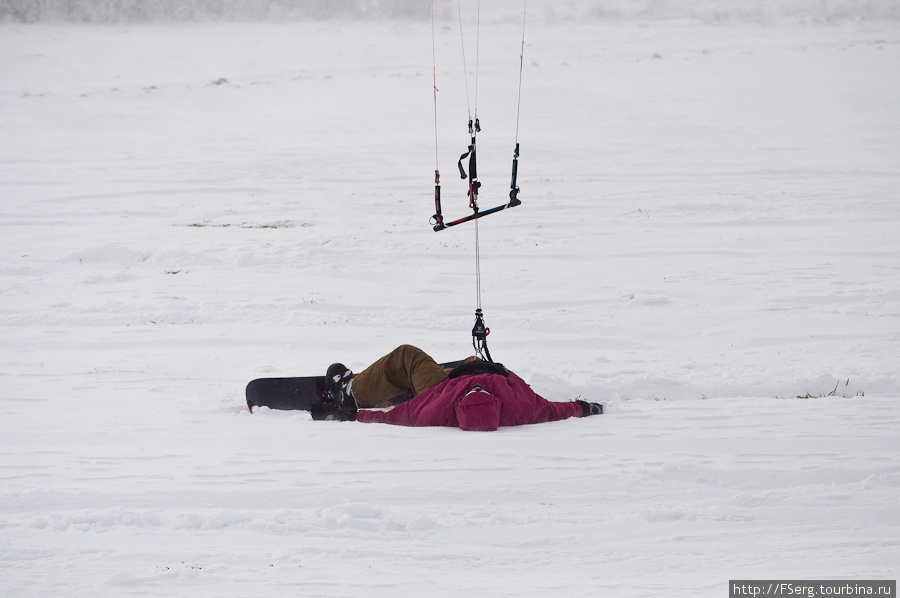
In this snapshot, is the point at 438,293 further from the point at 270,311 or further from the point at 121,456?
the point at 121,456

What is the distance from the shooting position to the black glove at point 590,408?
4.74 m

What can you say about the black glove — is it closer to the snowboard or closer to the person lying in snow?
the person lying in snow

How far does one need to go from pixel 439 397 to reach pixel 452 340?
200 cm

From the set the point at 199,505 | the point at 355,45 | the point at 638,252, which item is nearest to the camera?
the point at 199,505

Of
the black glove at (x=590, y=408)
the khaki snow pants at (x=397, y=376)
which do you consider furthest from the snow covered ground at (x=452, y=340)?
the khaki snow pants at (x=397, y=376)

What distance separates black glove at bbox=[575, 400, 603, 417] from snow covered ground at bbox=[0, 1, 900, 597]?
0.30 feet

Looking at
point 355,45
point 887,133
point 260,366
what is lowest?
point 260,366

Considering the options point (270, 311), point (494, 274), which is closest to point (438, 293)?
point (494, 274)

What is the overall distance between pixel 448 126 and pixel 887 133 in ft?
28.7

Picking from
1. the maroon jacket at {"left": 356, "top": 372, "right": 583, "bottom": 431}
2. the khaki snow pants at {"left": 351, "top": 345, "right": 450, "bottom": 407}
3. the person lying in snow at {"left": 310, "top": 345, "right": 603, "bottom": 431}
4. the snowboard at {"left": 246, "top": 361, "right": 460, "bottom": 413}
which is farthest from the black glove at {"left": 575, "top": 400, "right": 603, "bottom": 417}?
the snowboard at {"left": 246, "top": 361, "right": 460, "bottom": 413}

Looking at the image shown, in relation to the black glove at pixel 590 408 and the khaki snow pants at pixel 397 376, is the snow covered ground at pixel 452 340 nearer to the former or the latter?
the black glove at pixel 590 408

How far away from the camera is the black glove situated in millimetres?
4738

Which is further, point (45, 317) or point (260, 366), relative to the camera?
point (45, 317)

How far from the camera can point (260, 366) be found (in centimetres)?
588
